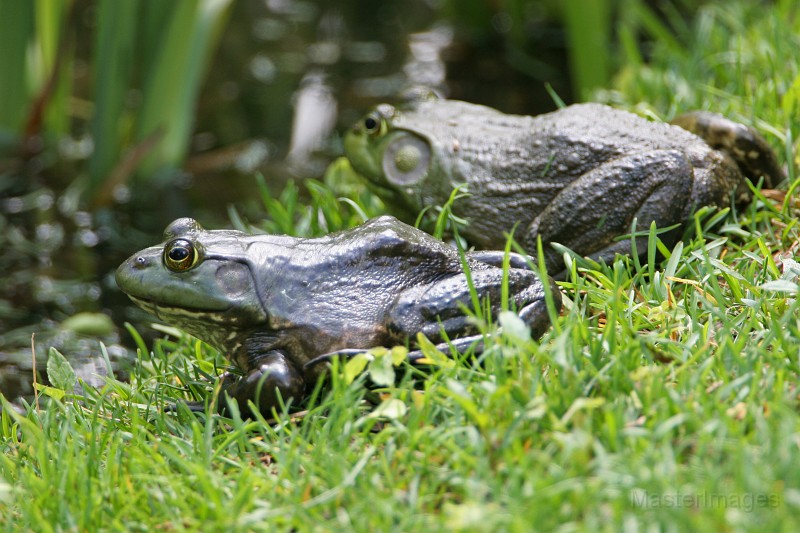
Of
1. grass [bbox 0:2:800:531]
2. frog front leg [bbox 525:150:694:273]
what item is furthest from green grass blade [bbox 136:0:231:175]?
grass [bbox 0:2:800:531]

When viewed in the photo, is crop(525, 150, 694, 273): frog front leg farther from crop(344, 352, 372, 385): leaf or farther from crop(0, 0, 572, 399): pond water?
crop(0, 0, 572, 399): pond water

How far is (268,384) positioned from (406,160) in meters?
1.64

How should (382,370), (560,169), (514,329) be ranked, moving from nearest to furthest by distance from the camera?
1. (514,329)
2. (382,370)
3. (560,169)

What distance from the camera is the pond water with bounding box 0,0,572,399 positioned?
5406 millimetres

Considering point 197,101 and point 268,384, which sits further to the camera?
point 197,101

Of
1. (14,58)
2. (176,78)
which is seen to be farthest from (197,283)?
(14,58)

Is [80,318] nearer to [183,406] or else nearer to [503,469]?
[183,406]

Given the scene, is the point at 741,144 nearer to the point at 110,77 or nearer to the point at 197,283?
the point at 197,283

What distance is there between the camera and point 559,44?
10180mm

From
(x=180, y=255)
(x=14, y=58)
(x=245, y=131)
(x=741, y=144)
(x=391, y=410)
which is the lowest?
(x=245, y=131)

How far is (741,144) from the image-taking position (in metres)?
3.92

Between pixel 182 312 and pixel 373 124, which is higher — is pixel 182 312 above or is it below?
below

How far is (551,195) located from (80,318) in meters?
2.84

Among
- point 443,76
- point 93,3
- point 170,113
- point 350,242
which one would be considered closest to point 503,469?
point 350,242
